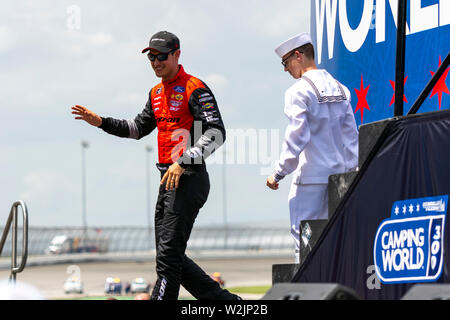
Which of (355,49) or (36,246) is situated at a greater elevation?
(355,49)

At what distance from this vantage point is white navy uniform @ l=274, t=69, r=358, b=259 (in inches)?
217

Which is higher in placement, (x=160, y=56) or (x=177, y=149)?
(x=160, y=56)

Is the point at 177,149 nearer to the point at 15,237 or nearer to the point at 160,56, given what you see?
the point at 160,56

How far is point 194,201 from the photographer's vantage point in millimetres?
5719

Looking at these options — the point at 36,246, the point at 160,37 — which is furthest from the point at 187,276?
the point at 36,246

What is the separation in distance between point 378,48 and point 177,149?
3.11m

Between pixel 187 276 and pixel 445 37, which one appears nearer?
pixel 187 276

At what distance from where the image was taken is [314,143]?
18.5 feet

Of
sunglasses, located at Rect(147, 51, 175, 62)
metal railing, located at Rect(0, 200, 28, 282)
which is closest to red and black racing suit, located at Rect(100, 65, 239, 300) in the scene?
sunglasses, located at Rect(147, 51, 175, 62)

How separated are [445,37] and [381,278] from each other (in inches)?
122

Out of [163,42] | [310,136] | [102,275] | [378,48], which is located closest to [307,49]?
[310,136]

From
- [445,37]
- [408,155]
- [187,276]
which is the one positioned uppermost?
[445,37]

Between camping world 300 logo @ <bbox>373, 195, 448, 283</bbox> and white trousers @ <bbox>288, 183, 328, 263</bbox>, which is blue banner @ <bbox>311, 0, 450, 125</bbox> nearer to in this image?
white trousers @ <bbox>288, 183, 328, 263</bbox>
